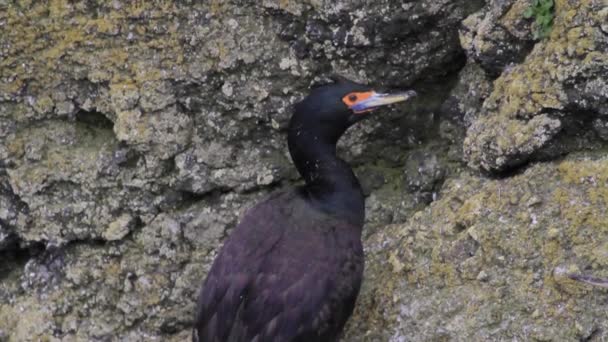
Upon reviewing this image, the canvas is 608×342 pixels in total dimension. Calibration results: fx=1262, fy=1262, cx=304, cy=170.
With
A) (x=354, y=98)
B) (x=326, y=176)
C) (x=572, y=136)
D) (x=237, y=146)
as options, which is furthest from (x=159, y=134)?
(x=572, y=136)

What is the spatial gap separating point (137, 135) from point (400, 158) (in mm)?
1263

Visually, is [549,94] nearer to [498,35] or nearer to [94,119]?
[498,35]

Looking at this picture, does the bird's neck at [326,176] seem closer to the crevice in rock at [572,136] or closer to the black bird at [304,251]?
the black bird at [304,251]

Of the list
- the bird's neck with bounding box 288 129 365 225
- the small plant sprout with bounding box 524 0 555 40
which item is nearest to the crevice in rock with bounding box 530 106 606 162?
the small plant sprout with bounding box 524 0 555 40

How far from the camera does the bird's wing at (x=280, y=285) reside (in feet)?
17.4

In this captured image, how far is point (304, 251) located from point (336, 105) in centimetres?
68

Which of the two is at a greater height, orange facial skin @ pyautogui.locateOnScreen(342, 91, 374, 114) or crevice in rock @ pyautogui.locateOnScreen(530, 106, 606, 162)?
orange facial skin @ pyautogui.locateOnScreen(342, 91, 374, 114)

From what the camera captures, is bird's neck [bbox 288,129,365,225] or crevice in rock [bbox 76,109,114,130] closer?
bird's neck [bbox 288,129,365,225]

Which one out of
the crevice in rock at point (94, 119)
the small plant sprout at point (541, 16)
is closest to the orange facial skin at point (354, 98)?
the small plant sprout at point (541, 16)

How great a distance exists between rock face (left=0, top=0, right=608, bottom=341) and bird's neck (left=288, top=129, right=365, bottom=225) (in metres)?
0.22

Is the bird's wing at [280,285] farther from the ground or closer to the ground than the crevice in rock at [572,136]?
closer to the ground

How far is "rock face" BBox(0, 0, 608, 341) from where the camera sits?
5.28 m

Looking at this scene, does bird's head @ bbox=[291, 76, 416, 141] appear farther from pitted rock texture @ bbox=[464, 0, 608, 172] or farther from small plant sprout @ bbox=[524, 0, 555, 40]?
small plant sprout @ bbox=[524, 0, 555, 40]

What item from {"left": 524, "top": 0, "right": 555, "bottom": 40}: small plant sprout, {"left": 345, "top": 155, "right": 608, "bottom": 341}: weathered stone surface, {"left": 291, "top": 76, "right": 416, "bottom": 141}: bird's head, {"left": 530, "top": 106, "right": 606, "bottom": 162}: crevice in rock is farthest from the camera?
{"left": 291, "top": 76, "right": 416, "bottom": 141}: bird's head
